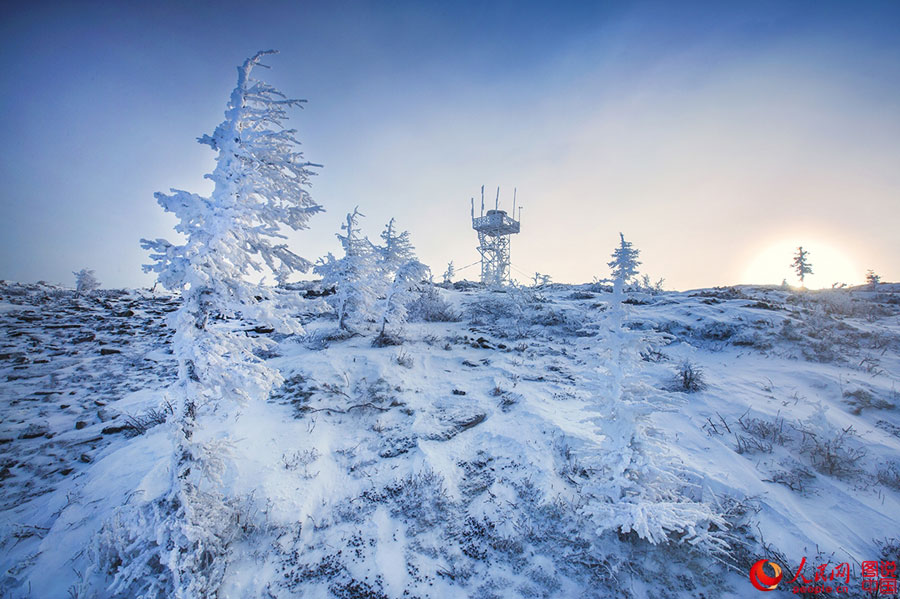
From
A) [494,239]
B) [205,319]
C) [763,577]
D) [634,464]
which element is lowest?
[763,577]

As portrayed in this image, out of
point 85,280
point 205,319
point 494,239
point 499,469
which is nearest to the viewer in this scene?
point 205,319

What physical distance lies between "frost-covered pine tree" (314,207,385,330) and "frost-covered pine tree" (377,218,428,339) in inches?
14.8

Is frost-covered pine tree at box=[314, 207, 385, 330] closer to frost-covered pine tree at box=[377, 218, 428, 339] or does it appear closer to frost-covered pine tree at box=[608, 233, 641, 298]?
frost-covered pine tree at box=[377, 218, 428, 339]

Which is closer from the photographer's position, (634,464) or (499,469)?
(634,464)

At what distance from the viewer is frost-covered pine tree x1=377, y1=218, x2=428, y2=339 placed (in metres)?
12.2

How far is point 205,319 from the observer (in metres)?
4.43

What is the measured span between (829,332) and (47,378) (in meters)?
23.2

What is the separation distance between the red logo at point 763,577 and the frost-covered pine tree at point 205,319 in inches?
235

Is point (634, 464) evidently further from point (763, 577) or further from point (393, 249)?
point (393, 249)

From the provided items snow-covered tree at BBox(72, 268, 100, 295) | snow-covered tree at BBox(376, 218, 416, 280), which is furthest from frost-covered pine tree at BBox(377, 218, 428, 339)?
snow-covered tree at BBox(72, 268, 100, 295)

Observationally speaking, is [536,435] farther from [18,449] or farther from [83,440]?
[18,449]

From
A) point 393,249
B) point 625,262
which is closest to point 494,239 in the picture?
point 393,249

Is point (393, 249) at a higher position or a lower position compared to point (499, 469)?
higher

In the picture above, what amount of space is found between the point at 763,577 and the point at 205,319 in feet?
24.5
